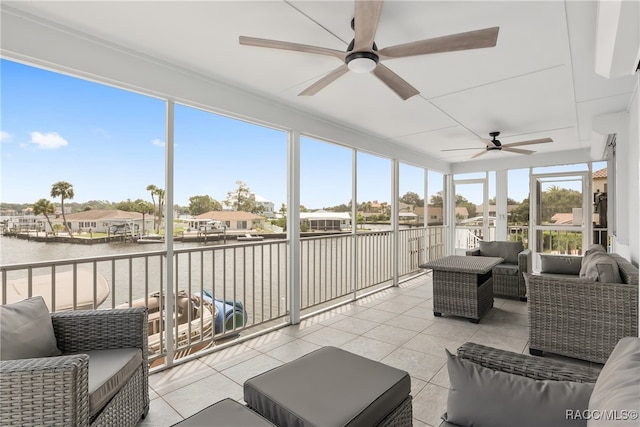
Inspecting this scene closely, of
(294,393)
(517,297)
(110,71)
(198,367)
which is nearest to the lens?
(294,393)

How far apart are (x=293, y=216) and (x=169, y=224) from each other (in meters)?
1.38

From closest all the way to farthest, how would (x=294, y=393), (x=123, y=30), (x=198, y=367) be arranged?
(x=294, y=393)
(x=123, y=30)
(x=198, y=367)

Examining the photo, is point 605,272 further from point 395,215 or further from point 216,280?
point 216,280

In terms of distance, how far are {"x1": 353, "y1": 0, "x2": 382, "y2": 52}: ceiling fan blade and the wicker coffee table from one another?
2660mm

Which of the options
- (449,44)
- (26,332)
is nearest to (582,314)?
(449,44)

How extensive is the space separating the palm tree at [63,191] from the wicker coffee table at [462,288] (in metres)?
3.54

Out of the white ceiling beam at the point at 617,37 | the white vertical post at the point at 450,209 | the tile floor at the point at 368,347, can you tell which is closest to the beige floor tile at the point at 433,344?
the tile floor at the point at 368,347

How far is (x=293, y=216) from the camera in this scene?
3.66m

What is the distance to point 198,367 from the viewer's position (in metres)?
2.61

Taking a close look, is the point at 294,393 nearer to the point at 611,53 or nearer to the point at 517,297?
the point at 611,53

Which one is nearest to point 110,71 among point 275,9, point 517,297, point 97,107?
point 97,107

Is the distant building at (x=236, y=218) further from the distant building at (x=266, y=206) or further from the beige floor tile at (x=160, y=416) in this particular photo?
the beige floor tile at (x=160, y=416)

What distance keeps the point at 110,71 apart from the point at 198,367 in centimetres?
236

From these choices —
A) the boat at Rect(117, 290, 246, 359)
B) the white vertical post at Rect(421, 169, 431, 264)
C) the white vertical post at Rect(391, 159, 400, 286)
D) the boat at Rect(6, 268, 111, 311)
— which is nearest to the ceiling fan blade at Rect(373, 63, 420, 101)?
the boat at Rect(117, 290, 246, 359)
